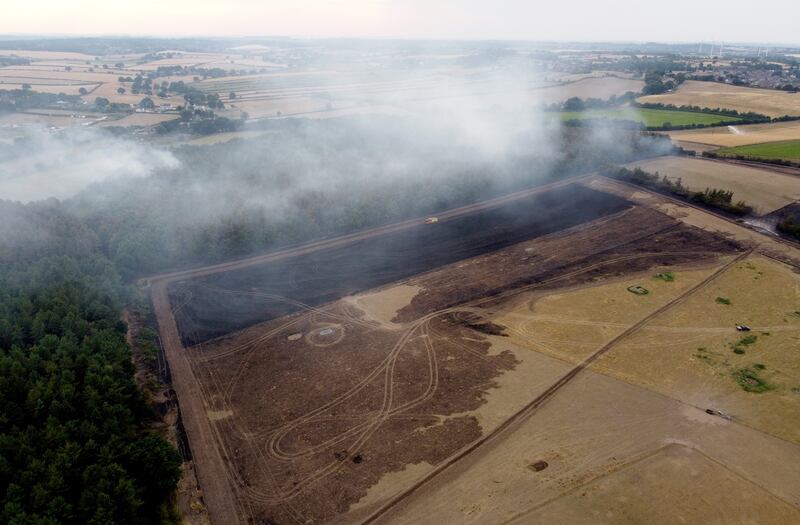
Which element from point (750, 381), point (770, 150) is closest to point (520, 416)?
point (750, 381)

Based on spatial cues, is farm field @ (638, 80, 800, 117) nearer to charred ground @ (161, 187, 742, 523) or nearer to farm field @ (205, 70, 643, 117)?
farm field @ (205, 70, 643, 117)

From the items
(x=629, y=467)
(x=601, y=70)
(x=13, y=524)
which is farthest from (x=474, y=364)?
(x=601, y=70)

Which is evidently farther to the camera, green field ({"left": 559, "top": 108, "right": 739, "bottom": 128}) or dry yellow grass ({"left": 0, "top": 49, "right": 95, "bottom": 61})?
dry yellow grass ({"left": 0, "top": 49, "right": 95, "bottom": 61})

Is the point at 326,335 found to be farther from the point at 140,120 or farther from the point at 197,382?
the point at 140,120

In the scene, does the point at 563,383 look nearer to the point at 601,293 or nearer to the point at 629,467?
the point at 629,467

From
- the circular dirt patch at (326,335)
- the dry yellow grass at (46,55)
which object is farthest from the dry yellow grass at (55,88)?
the circular dirt patch at (326,335)

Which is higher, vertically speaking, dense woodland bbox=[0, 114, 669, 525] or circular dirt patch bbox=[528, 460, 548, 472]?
dense woodland bbox=[0, 114, 669, 525]

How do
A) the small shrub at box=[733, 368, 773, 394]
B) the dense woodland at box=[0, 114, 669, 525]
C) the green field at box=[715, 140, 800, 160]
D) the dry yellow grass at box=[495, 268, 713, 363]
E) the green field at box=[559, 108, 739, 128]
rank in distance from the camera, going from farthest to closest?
the green field at box=[559, 108, 739, 128] → the green field at box=[715, 140, 800, 160] → the dry yellow grass at box=[495, 268, 713, 363] → the small shrub at box=[733, 368, 773, 394] → the dense woodland at box=[0, 114, 669, 525]

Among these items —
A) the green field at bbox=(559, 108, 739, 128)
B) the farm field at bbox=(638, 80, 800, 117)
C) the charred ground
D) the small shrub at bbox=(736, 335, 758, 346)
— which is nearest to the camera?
the charred ground

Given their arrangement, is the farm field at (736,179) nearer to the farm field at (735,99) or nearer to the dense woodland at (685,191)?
the dense woodland at (685,191)

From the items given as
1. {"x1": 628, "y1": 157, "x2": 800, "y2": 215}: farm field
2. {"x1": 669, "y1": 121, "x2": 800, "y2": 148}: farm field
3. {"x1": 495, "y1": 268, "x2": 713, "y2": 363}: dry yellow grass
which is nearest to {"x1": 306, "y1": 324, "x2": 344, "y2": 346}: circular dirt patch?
{"x1": 495, "y1": 268, "x2": 713, "y2": 363}: dry yellow grass
